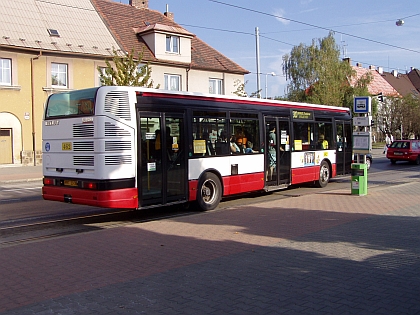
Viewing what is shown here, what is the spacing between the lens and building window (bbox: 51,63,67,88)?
1154 inches

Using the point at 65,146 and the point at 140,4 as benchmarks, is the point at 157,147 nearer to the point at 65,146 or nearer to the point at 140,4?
the point at 65,146

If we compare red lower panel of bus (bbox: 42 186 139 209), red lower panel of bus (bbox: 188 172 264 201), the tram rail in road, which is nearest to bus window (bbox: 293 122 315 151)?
red lower panel of bus (bbox: 188 172 264 201)

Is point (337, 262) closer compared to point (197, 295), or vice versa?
point (197, 295)

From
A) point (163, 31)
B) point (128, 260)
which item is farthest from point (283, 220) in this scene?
point (163, 31)

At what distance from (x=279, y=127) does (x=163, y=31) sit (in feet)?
73.4

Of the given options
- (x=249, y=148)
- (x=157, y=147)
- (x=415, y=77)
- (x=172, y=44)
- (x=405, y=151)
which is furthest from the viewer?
(x=415, y=77)

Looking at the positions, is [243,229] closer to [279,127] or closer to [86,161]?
[86,161]

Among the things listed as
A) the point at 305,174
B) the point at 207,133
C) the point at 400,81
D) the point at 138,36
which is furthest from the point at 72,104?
A: the point at 400,81

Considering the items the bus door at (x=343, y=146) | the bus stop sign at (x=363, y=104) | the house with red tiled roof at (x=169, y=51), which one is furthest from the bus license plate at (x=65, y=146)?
the house with red tiled roof at (x=169, y=51)

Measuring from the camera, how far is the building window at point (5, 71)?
2720 cm

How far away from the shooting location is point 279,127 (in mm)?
14734

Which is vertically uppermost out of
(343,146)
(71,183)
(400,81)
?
(400,81)

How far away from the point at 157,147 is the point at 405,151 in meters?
24.5

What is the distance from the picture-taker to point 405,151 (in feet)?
101
